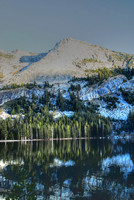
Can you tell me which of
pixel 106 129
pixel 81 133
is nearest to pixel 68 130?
pixel 81 133

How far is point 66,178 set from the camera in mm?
26797

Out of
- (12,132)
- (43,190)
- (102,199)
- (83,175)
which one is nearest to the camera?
(102,199)

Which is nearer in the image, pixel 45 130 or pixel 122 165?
pixel 122 165

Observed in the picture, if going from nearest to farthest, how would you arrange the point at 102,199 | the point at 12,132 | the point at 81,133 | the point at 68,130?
the point at 102,199 < the point at 12,132 < the point at 68,130 < the point at 81,133

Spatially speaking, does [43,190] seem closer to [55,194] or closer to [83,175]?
[55,194]

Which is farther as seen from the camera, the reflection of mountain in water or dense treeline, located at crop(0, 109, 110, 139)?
dense treeline, located at crop(0, 109, 110, 139)

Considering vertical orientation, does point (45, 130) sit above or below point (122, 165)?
below

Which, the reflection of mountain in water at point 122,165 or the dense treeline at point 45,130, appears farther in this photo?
the dense treeline at point 45,130

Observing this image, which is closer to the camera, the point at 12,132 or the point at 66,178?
the point at 66,178

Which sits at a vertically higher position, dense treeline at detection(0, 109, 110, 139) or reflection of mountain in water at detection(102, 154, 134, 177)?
reflection of mountain in water at detection(102, 154, 134, 177)

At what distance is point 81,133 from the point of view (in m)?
184

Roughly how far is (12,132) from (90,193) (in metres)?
141

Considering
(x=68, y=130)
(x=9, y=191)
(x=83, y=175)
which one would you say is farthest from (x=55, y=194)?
(x=68, y=130)

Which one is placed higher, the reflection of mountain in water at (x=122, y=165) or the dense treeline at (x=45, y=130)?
the reflection of mountain in water at (x=122, y=165)
